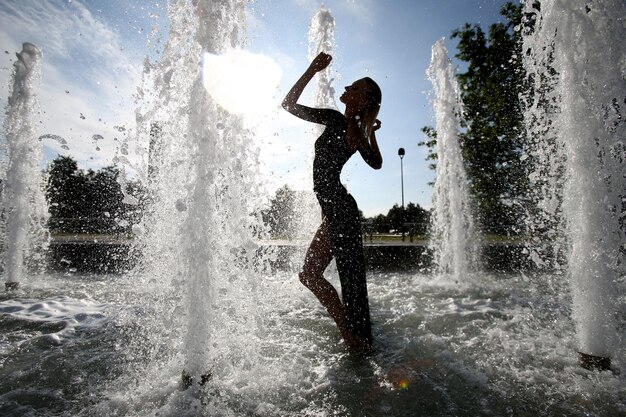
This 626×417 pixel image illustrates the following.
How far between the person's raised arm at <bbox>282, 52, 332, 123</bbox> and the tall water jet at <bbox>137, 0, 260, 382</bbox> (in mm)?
440

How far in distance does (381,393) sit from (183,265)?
1467 mm

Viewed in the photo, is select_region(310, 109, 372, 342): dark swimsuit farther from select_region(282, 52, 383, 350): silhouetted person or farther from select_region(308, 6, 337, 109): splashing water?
select_region(308, 6, 337, 109): splashing water

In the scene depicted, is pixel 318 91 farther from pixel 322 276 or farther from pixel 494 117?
pixel 494 117

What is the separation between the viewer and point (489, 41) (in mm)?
17094

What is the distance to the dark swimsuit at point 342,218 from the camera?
2625mm

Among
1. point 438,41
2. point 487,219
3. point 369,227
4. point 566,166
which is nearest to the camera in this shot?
point 566,166

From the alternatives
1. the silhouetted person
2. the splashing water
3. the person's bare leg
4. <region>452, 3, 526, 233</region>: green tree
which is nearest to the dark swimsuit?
the silhouetted person

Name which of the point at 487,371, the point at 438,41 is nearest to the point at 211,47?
the point at 487,371

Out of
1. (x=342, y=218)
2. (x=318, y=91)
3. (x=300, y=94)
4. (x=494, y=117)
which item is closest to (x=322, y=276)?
(x=342, y=218)

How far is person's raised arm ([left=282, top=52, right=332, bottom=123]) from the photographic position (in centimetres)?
259

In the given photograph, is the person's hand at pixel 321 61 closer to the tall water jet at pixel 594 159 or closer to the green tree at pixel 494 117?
the tall water jet at pixel 594 159

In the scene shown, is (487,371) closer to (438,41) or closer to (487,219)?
(438,41)

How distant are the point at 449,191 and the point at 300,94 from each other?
5896 mm

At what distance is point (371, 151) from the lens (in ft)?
9.70
